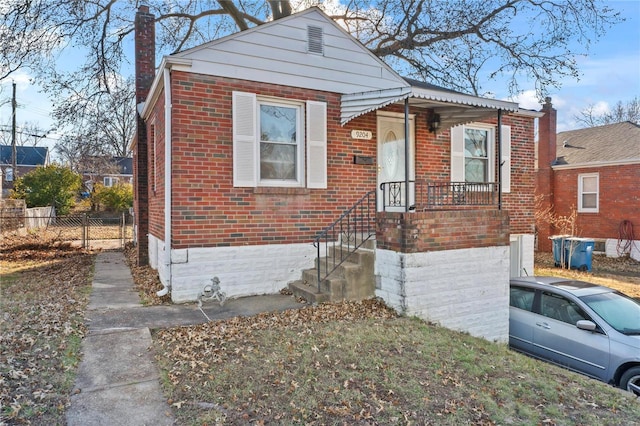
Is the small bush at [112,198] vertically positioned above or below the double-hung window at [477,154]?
below

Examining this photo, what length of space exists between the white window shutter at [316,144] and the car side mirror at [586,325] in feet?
14.5

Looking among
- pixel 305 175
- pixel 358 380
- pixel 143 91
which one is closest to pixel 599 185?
pixel 305 175

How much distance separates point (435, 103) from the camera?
24.2 feet

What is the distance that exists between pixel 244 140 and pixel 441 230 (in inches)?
137

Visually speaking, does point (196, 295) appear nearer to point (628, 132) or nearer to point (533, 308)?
point (533, 308)

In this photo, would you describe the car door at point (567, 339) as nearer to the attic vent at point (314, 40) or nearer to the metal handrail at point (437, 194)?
the metal handrail at point (437, 194)

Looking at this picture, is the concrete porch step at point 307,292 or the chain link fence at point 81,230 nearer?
the concrete porch step at point 307,292

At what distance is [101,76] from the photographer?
14344 millimetres

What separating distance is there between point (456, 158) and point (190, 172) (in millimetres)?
5750

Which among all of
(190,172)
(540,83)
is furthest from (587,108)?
(190,172)

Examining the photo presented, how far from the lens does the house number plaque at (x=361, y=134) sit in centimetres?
791

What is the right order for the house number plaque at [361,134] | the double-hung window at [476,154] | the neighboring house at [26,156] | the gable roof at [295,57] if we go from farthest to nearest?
1. the neighboring house at [26,156]
2. the double-hung window at [476,154]
3. the house number plaque at [361,134]
4. the gable roof at [295,57]

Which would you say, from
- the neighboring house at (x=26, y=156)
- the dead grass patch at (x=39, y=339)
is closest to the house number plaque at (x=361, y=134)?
the dead grass patch at (x=39, y=339)

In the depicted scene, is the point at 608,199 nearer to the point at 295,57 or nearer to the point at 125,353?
the point at 295,57
